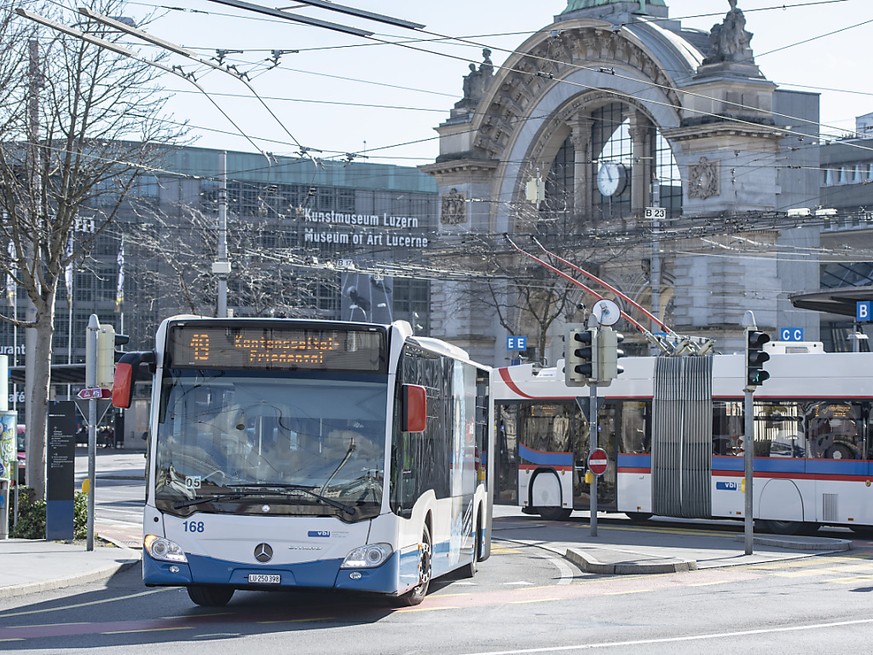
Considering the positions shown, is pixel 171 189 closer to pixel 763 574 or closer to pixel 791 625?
pixel 763 574

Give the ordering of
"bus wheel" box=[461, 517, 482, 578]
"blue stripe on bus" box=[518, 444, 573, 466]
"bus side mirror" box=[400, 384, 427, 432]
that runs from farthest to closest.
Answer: "blue stripe on bus" box=[518, 444, 573, 466] → "bus wheel" box=[461, 517, 482, 578] → "bus side mirror" box=[400, 384, 427, 432]

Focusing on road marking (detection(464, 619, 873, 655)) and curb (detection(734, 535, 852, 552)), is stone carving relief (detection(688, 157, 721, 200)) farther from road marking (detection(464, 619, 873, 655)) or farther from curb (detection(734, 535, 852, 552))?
road marking (detection(464, 619, 873, 655))

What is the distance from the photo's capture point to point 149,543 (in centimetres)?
1301

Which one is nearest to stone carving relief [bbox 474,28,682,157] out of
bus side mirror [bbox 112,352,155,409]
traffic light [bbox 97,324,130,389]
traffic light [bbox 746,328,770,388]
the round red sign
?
the round red sign

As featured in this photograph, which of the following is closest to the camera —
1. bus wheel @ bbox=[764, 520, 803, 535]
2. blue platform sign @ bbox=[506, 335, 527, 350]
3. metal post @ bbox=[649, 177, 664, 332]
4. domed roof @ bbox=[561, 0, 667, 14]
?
bus wheel @ bbox=[764, 520, 803, 535]

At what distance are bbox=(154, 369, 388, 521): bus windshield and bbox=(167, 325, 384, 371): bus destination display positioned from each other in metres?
0.10

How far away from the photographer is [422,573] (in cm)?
1433

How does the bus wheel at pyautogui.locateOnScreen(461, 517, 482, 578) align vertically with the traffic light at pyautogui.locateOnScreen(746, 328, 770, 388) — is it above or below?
below

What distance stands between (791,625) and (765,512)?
41.6ft

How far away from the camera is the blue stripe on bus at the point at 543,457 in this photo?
28.3 m

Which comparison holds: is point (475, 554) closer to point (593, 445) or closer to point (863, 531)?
point (593, 445)

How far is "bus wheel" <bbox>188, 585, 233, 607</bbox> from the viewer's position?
14148 mm

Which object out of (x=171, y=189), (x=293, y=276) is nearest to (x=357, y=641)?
(x=293, y=276)

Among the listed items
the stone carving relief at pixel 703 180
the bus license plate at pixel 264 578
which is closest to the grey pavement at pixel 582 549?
the bus license plate at pixel 264 578
